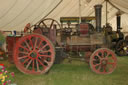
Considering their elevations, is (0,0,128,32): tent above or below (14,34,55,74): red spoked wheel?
above

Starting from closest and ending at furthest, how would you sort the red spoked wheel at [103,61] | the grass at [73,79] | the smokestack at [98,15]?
the grass at [73,79], the red spoked wheel at [103,61], the smokestack at [98,15]

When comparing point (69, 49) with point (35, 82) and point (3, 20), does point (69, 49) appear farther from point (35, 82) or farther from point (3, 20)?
point (3, 20)

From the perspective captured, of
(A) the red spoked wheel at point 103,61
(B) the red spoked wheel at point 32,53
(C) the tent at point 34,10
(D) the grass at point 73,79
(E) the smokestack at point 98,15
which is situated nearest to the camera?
(D) the grass at point 73,79

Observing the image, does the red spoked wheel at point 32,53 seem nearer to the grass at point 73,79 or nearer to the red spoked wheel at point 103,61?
the grass at point 73,79

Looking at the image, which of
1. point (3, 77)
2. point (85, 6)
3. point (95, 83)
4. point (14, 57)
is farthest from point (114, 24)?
point (3, 77)

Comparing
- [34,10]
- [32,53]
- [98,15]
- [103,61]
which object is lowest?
[103,61]

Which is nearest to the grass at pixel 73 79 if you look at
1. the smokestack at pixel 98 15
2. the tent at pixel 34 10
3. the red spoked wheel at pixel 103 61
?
the red spoked wheel at pixel 103 61

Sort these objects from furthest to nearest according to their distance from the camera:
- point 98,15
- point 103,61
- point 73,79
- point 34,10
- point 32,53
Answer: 1. point 34,10
2. point 98,15
3. point 103,61
4. point 32,53
5. point 73,79

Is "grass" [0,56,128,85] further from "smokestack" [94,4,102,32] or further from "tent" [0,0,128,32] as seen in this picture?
"tent" [0,0,128,32]

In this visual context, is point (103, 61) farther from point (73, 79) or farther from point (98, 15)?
point (98, 15)

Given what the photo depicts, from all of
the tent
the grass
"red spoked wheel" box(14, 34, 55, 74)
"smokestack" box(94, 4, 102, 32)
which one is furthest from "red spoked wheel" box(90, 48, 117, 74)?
the tent

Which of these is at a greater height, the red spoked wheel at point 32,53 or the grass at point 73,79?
the red spoked wheel at point 32,53

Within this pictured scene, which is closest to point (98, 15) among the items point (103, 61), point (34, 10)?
point (103, 61)

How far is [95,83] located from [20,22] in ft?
14.4
